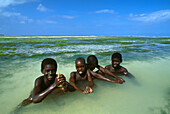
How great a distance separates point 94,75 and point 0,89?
3.09 metres

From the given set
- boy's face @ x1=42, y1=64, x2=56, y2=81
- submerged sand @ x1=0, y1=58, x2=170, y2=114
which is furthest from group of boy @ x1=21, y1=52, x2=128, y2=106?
submerged sand @ x1=0, y1=58, x2=170, y2=114

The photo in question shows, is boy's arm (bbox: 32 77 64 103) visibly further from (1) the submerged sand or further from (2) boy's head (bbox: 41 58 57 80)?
(2) boy's head (bbox: 41 58 57 80)

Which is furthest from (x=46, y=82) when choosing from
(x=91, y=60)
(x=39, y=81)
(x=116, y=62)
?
(x=116, y=62)

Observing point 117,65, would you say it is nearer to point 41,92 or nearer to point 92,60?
point 92,60

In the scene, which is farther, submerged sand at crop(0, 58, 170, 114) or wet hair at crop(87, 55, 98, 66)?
wet hair at crop(87, 55, 98, 66)

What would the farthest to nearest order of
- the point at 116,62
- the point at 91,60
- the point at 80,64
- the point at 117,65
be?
the point at 117,65 → the point at 116,62 → the point at 91,60 → the point at 80,64

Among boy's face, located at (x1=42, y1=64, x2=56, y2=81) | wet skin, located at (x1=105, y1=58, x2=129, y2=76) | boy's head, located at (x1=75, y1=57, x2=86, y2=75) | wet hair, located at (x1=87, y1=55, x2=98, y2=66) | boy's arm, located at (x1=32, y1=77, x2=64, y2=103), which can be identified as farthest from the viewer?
wet skin, located at (x1=105, y1=58, x2=129, y2=76)

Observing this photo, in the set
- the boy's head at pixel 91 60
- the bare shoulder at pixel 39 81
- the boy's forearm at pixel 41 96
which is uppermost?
the boy's head at pixel 91 60

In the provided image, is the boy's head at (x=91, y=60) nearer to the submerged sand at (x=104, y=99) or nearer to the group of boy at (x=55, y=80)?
the group of boy at (x=55, y=80)

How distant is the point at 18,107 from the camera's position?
2.81 meters

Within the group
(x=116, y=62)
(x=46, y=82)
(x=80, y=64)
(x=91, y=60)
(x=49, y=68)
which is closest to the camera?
(x=49, y=68)

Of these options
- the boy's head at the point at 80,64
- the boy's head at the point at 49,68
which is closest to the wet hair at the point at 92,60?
the boy's head at the point at 80,64

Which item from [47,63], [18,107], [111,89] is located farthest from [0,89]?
[111,89]

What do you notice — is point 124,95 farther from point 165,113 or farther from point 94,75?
point 94,75
